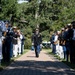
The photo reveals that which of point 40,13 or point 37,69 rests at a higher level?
point 40,13

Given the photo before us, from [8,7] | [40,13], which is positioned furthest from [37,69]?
[40,13]

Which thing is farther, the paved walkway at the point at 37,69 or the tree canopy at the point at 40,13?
the tree canopy at the point at 40,13

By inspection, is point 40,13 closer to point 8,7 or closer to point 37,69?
point 8,7

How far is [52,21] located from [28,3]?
5.44m

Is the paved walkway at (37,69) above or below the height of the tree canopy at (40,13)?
below

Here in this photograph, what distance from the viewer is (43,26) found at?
6838 cm

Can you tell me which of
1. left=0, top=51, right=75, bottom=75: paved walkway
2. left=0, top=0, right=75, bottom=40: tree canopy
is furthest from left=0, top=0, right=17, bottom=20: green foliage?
left=0, top=51, right=75, bottom=75: paved walkway

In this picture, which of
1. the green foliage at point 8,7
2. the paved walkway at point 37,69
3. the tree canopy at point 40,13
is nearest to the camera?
the paved walkway at point 37,69

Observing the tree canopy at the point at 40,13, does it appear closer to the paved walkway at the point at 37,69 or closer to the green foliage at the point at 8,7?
the green foliage at the point at 8,7

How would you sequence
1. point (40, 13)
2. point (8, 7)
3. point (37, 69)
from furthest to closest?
point (40, 13) → point (8, 7) → point (37, 69)

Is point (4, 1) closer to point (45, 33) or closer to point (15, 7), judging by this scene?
point (15, 7)

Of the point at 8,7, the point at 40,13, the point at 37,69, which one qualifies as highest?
the point at 8,7

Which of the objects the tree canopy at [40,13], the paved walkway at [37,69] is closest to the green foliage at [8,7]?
the tree canopy at [40,13]

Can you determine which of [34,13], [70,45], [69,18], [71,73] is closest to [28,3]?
[34,13]
